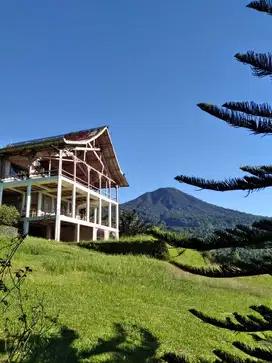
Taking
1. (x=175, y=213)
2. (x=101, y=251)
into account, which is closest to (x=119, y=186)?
(x=101, y=251)

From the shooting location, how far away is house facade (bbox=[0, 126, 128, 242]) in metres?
28.3

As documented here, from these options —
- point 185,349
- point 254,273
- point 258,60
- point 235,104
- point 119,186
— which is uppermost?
point 119,186

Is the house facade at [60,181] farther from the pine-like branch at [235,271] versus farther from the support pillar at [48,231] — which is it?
the pine-like branch at [235,271]

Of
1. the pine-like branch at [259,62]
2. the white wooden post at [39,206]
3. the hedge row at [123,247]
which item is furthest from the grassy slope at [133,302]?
the white wooden post at [39,206]

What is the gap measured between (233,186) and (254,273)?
1.77ft

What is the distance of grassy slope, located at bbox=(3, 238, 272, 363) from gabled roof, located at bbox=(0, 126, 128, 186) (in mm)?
13001

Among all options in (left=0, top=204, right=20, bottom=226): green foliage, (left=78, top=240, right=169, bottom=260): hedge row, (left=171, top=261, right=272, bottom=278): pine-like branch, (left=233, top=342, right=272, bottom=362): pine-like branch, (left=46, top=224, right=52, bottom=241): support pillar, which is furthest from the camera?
(left=46, top=224, right=52, bottom=241): support pillar

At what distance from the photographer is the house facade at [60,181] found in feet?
92.7

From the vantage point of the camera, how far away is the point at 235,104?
253 cm

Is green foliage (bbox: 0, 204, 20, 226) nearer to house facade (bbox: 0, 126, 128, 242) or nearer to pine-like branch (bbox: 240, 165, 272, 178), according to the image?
house facade (bbox: 0, 126, 128, 242)

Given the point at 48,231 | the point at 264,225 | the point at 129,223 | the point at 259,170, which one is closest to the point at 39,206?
the point at 48,231

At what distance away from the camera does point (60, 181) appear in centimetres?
2783

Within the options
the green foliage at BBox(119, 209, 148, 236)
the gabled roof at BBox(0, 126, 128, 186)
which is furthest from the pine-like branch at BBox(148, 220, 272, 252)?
the green foliage at BBox(119, 209, 148, 236)

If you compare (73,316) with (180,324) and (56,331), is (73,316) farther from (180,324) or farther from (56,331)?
(180,324)
